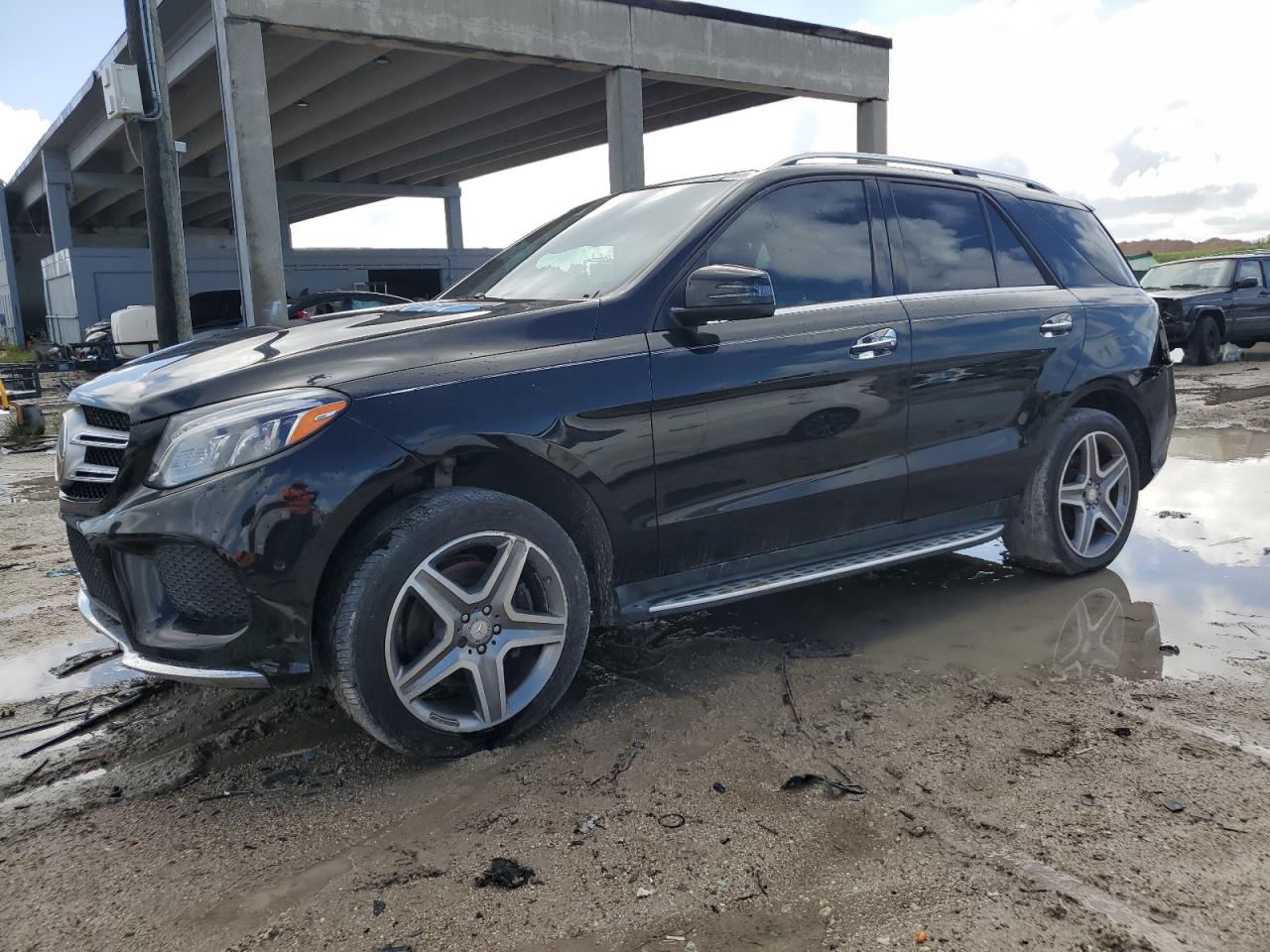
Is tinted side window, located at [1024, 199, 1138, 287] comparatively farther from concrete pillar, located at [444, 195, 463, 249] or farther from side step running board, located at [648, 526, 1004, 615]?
concrete pillar, located at [444, 195, 463, 249]

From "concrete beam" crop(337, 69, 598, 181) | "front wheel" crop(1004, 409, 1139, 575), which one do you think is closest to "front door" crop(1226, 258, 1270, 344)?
"concrete beam" crop(337, 69, 598, 181)

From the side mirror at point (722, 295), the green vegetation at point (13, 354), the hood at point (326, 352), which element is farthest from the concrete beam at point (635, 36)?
the green vegetation at point (13, 354)

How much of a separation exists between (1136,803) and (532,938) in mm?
1611

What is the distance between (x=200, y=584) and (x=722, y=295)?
1767 millimetres

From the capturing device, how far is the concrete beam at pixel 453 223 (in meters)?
35.0

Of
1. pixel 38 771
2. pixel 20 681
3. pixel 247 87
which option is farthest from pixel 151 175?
pixel 38 771

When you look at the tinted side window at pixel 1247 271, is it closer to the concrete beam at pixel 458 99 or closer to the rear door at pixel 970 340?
the concrete beam at pixel 458 99

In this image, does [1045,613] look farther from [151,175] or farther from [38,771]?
[151,175]

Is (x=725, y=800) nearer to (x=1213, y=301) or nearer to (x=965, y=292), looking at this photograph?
(x=965, y=292)

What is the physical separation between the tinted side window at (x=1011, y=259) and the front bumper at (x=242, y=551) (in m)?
2.86

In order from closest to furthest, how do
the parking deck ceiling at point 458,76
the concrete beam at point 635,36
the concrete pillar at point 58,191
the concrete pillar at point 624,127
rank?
the concrete beam at point 635,36
the parking deck ceiling at point 458,76
the concrete pillar at point 624,127
the concrete pillar at point 58,191

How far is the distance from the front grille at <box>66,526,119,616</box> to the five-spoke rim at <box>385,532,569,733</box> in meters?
0.85

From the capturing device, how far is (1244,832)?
242cm

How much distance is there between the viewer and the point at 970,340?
397 centimetres
